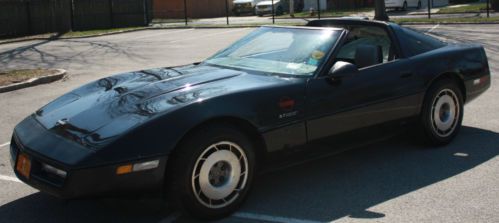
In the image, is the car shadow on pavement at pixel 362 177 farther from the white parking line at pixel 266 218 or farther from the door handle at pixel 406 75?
the door handle at pixel 406 75

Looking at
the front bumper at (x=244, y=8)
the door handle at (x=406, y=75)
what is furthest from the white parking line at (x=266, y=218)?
the front bumper at (x=244, y=8)

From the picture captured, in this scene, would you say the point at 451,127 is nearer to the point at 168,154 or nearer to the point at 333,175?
the point at 333,175

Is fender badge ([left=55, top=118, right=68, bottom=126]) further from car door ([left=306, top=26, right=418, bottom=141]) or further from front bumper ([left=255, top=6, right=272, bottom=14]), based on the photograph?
front bumper ([left=255, top=6, right=272, bottom=14])

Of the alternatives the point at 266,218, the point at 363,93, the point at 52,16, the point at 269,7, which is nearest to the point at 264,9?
the point at 269,7

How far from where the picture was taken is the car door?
15.0 feet

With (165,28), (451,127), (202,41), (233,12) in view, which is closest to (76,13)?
(165,28)

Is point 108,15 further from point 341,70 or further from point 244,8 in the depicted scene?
point 341,70

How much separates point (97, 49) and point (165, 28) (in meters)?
9.71

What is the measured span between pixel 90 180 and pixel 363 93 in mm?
2418

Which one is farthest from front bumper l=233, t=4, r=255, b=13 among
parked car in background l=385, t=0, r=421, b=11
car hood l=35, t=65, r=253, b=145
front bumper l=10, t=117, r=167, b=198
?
front bumper l=10, t=117, r=167, b=198

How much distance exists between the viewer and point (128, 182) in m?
3.64

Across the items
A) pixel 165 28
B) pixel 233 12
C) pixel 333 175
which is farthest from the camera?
pixel 233 12

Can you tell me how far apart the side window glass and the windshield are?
569mm

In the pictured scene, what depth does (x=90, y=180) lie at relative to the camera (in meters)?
3.53
